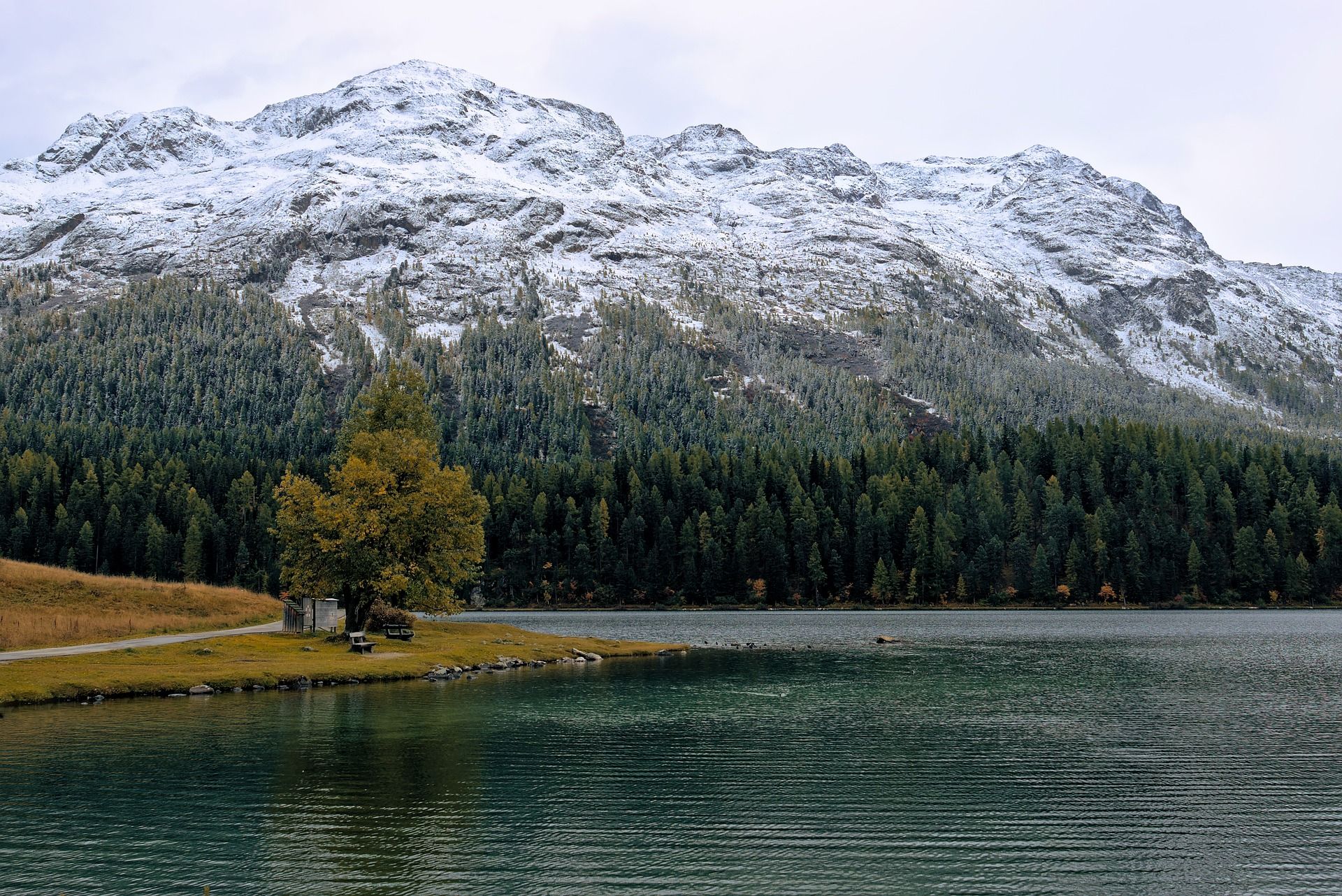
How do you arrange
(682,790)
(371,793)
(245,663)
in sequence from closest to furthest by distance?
(371,793) < (682,790) < (245,663)

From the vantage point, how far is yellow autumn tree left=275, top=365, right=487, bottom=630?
74125mm

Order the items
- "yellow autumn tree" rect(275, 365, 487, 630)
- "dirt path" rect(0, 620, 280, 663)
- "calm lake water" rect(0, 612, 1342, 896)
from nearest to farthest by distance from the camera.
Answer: "calm lake water" rect(0, 612, 1342, 896)
"dirt path" rect(0, 620, 280, 663)
"yellow autumn tree" rect(275, 365, 487, 630)

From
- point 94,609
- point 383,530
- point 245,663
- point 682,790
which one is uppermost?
point 383,530

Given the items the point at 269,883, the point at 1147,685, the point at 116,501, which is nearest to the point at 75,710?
the point at 269,883

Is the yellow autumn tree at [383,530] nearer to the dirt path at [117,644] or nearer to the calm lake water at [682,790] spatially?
the dirt path at [117,644]

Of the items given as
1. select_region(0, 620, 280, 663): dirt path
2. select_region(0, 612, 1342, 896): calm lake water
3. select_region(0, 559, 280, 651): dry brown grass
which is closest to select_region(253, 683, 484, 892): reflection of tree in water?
select_region(0, 612, 1342, 896): calm lake water

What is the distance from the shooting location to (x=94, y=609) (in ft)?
233

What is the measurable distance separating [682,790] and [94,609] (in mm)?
56250

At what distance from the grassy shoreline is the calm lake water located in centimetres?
221

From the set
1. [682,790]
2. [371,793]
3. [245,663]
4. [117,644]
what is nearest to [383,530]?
[245,663]

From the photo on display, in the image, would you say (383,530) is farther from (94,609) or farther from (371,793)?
(371,793)

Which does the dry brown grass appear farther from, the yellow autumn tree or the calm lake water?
the calm lake water

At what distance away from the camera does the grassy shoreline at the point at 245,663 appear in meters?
48.9

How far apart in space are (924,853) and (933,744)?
53.5 feet
